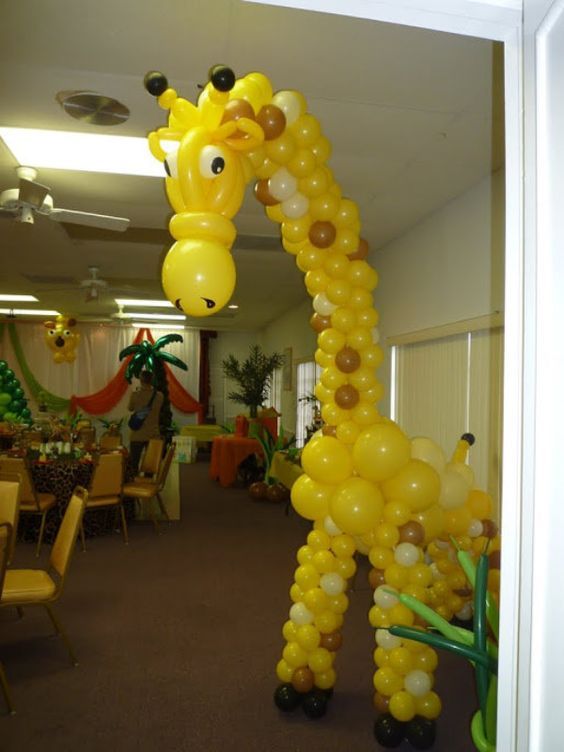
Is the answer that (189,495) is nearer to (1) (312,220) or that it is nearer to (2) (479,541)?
(2) (479,541)

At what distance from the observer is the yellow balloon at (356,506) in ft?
7.21

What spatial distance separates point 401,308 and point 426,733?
3.39 m

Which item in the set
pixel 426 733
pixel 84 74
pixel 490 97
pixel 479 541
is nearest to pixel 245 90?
pixel 84 74

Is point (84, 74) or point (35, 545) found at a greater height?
point (84, 74)

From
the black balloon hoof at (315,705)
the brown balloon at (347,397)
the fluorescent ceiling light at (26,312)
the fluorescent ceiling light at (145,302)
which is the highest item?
the fluorescent ceiling light at (26,312)

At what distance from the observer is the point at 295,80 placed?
2.60m

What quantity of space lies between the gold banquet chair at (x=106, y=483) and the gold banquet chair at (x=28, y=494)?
13.4 inches

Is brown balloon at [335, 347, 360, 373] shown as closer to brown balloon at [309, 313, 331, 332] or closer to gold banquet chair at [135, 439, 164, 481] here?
brown balloon at [309, 313, 331, 332]

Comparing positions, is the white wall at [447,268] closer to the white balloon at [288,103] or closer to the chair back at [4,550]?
the white balloon at [288,103]

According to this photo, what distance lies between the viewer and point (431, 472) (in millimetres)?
2305

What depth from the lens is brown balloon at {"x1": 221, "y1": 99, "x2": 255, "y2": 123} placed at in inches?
69.7

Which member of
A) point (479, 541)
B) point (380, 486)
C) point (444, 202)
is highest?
point (444, 202)

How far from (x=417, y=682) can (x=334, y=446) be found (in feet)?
3.29

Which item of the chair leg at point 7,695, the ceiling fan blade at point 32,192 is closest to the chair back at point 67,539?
the chair leg at point 7,695
